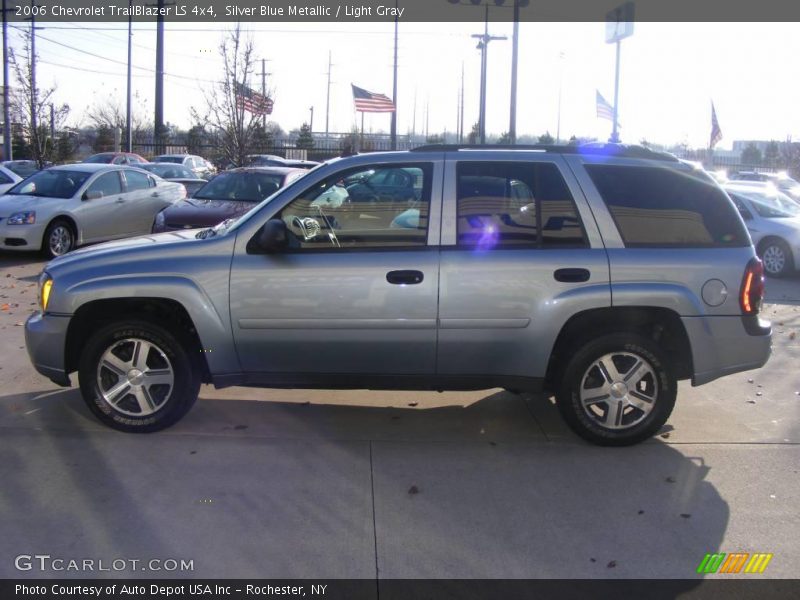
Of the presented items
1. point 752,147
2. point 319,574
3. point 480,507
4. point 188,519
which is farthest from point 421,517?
point 752,147

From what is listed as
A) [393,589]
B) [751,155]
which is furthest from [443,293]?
[751,155]

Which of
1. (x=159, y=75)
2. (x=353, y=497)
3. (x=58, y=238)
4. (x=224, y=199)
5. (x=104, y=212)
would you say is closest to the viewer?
(x=353, y=497)

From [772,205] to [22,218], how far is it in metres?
12.5

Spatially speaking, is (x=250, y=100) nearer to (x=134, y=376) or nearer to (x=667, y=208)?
(x=134, y=376)

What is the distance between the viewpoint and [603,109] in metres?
22.3

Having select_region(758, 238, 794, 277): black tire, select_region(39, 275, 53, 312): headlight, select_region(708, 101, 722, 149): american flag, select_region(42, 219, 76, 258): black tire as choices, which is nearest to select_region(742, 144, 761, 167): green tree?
select_region(708, 101, 722, 149): american flag

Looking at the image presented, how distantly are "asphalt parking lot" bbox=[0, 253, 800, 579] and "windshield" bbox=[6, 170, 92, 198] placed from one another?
7838 millimetres

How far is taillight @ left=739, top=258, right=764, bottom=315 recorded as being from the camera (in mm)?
4887

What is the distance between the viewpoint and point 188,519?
4031mm

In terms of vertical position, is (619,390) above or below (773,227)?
below

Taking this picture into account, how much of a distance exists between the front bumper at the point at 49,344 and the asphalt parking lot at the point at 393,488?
1.39 ft

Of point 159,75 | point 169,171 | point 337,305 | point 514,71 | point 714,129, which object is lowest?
point 337,305

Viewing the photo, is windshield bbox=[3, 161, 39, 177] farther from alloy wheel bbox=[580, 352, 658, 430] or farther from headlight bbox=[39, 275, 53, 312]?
alloy wheel bbox=[580, 352, 658, 430]

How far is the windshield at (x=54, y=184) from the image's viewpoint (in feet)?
43.4
